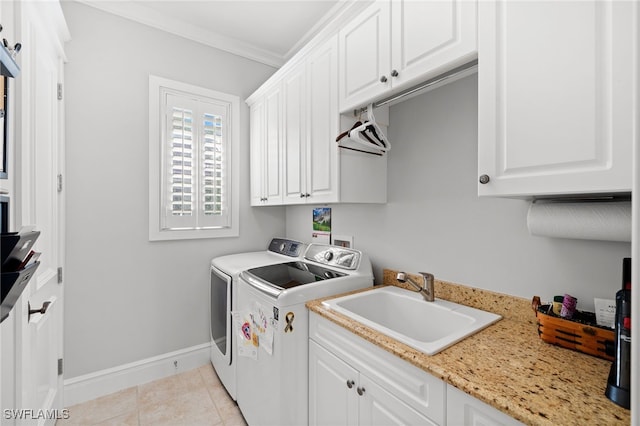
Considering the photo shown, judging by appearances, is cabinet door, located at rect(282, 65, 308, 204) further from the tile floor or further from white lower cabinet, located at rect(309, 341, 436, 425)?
the tile floor

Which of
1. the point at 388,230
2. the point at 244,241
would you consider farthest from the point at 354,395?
the point at 244,241

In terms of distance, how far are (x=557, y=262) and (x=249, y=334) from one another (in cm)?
159

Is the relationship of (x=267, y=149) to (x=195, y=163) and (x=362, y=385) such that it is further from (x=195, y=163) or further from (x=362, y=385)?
(x=362, y=385)

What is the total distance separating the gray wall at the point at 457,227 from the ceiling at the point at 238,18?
109 cm

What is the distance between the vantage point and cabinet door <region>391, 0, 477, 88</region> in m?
1.03

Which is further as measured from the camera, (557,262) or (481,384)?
(557,262)

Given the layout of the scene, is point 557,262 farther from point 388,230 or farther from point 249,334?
point 249,334

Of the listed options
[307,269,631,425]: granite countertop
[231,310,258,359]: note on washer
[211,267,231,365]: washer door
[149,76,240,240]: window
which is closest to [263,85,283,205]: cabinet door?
[149,76,240,240]: window

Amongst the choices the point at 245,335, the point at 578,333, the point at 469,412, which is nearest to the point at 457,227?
the point at 578,333

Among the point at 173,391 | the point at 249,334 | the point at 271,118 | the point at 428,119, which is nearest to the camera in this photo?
the point at 428,119

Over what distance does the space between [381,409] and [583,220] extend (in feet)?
3.17

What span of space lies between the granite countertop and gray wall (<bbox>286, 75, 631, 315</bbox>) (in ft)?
0.59

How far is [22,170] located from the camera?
1167 mm

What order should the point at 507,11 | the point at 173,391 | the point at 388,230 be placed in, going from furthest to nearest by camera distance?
the point at 173,391, the point at 388,230, the point at 507,11
